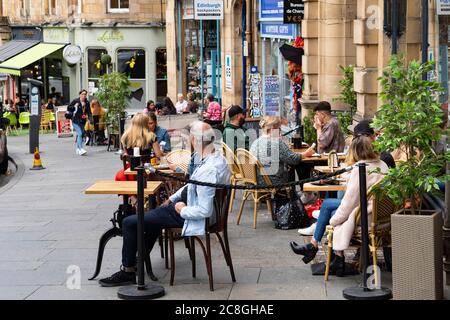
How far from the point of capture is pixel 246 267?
10.7 metres

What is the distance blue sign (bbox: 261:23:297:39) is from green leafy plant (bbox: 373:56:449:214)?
16006 millimetres

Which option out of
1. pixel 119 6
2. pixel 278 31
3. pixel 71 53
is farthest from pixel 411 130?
pixel 119 6

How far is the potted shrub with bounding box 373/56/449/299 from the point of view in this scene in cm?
856

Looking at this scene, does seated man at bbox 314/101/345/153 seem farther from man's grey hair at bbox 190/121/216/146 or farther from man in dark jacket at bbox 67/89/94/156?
man in dark jacket at bbox 67/89/94/156

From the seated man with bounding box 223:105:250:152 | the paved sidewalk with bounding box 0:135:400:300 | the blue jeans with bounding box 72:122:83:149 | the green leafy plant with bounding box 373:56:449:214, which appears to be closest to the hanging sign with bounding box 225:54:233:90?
the blue jeans with bounding box 72:122:83:149

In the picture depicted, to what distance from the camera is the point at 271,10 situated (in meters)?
26.5

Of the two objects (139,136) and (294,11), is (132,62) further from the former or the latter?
(139,136)

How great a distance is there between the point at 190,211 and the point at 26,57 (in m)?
38.6

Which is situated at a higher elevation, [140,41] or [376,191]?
[140,41]

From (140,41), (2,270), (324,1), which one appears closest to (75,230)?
(2,270)

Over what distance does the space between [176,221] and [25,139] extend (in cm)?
2697
